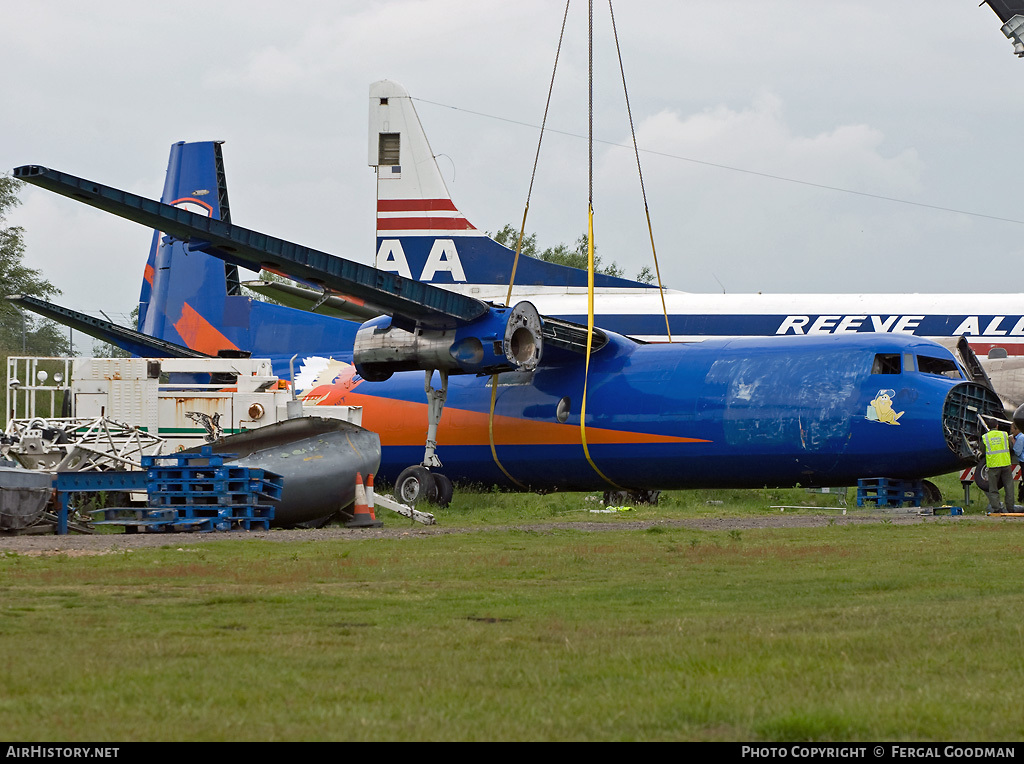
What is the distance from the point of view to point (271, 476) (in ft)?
56.6

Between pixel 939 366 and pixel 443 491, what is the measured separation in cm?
831

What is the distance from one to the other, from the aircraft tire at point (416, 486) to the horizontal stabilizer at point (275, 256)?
8.48 ft

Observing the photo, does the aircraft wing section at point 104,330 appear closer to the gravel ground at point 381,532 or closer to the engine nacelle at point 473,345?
the engine nacelle at point 473,345

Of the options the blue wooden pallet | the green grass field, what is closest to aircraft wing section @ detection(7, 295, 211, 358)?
the green grass field

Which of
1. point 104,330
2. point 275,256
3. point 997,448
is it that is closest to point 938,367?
point 997,448

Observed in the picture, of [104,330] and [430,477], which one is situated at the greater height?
[104,330]

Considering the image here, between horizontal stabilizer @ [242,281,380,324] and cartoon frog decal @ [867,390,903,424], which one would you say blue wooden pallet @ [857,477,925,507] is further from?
horizontal stabilizer @ [242,281,380,324]

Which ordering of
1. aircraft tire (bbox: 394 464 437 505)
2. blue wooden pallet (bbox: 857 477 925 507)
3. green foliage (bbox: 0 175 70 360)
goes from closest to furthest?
blue wooden pallet (bbox: 857 477 925 507) < aircraft tire (bbox: 394 464 437 505) < green foliage (bbox: 0 175 70 360)

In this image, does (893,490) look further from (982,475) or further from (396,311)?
(396,311)

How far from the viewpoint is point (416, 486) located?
21.6 meters

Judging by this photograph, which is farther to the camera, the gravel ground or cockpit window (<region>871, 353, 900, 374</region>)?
cockpit window (<region>871, 353, 900, 374</region>)

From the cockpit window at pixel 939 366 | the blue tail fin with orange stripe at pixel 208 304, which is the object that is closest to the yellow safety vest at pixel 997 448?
the cockpit window at pixel 939 366

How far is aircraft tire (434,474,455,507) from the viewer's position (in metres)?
21.5

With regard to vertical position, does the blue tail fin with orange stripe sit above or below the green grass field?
above
